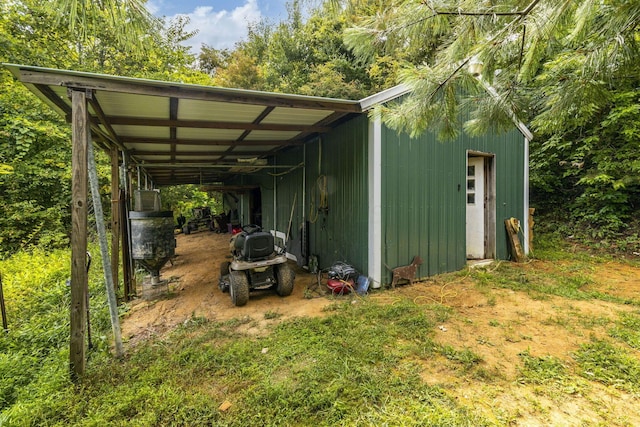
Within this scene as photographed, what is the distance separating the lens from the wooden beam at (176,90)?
6.87 feet

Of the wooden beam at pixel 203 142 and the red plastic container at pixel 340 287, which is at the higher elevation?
the wooden beam at pixel 203 142

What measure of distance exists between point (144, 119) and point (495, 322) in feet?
15.1

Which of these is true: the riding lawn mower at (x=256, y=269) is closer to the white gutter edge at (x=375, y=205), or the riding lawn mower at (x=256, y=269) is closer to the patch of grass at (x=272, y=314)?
the patch of grass at (x=272, y=314)

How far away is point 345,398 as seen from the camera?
5.63ft

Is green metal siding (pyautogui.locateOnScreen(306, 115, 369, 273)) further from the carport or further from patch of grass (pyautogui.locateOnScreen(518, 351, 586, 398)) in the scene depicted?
patch of grass (pyautogui.locateOnScreen(518, 351, 586, 398))

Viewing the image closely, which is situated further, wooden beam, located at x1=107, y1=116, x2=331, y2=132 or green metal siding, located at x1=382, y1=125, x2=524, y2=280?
green metal siding, located at x1=382, y1=125, x2=524, y2=280

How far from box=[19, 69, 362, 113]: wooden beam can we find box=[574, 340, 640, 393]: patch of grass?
3.22 metres

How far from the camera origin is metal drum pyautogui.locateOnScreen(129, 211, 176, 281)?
12.0 feet

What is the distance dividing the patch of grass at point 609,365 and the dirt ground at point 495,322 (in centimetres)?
9

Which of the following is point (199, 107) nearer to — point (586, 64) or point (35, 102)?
point (586, 64)

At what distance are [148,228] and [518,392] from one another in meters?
4.15

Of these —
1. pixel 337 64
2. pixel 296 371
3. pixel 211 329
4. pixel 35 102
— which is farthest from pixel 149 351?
pixel 337 64

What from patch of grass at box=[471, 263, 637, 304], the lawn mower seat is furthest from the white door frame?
the lawn mower seat

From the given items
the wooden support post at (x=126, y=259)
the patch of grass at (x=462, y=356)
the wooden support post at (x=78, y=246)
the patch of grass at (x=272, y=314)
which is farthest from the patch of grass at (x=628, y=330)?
the wooden support post at (x=126, y=259)
